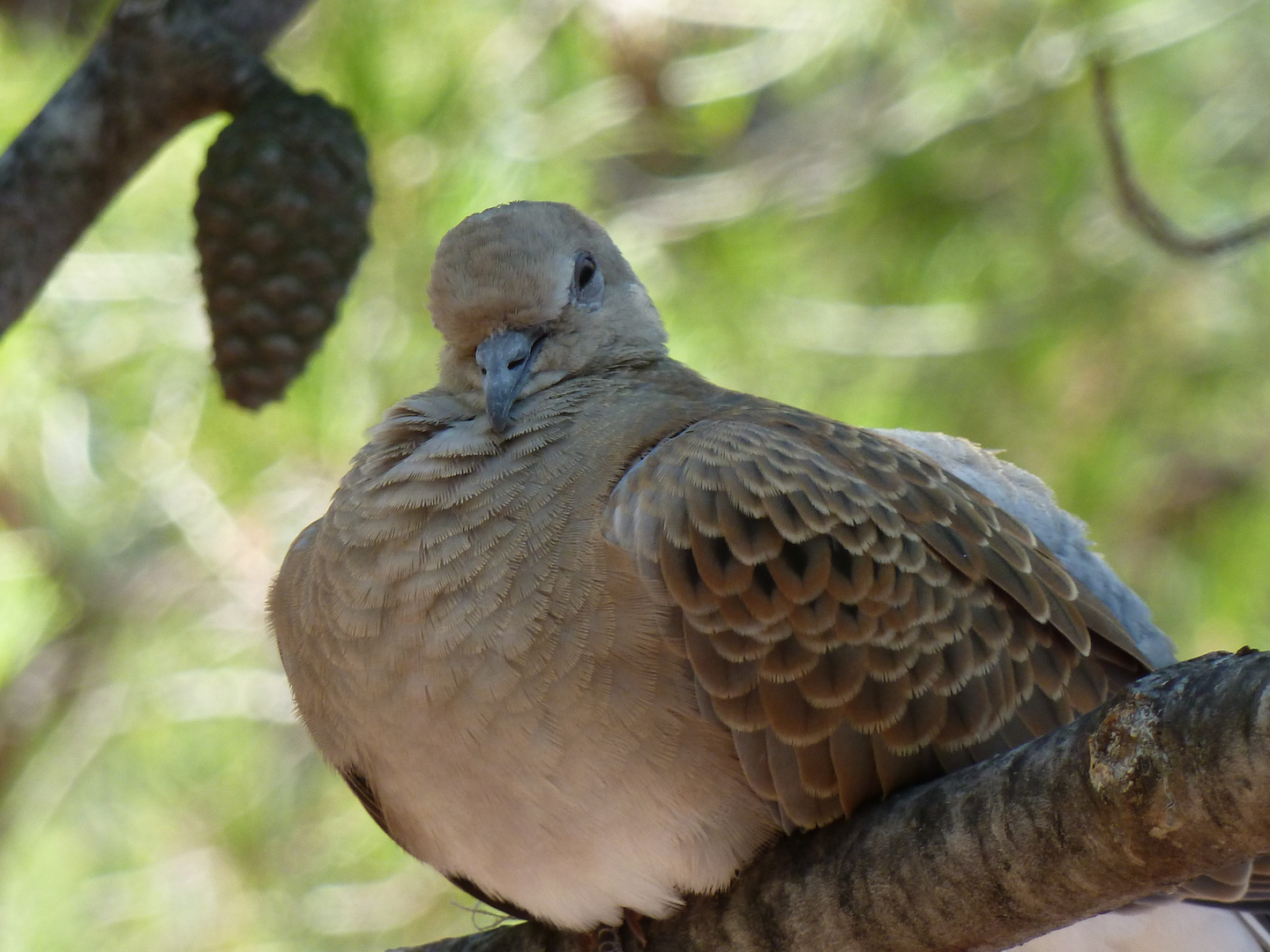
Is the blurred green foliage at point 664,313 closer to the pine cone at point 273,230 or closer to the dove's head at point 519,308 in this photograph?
the dove's head at point 519,308

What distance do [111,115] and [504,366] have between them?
0.64 m

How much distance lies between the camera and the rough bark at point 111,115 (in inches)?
76.9

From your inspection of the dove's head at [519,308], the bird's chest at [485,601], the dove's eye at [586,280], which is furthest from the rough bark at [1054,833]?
A: the dove's eye at [586,280]

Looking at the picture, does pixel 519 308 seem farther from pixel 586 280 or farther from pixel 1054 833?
pixel 1054 833

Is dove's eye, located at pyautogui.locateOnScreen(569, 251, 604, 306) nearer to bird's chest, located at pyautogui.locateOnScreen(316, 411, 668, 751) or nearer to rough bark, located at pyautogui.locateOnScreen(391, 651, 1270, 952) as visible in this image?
bird's chest, located at pyautogui.locateOnScreen(316, 411, 668, 751)

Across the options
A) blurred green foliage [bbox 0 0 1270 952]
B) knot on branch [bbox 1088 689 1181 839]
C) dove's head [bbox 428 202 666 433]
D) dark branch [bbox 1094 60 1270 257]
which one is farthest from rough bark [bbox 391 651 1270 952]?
blurred green foliage [bbox 0 0 1270 952]

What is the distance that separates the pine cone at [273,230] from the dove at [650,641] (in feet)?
0.72

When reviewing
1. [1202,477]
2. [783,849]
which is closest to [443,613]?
[783,849]

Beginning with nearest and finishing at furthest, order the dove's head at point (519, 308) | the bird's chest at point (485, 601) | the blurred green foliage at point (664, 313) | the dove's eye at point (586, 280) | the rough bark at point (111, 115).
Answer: the bird's chest at point (485, 601), the rough bark at point (111, 115), the dove's head at point (519, 308), the dove's eye at point (586, 280), the blurred green foliage at point (664, 313)

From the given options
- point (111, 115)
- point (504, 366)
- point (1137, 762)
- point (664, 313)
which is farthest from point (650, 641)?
point (664, 313)

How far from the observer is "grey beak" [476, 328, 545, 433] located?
6.57ft

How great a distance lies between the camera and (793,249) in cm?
473

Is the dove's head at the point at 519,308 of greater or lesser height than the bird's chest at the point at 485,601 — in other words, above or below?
above

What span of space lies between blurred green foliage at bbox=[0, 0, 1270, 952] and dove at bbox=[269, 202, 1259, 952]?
159 centimetres
